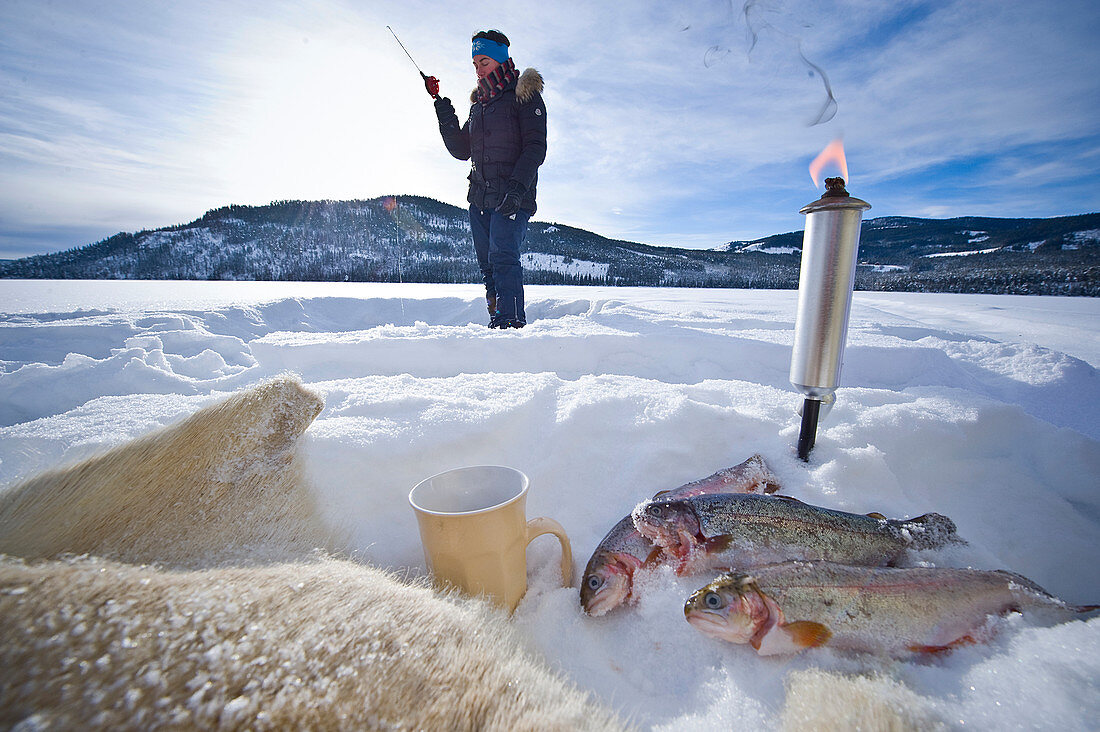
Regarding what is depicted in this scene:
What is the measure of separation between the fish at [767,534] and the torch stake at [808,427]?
0.34 metres

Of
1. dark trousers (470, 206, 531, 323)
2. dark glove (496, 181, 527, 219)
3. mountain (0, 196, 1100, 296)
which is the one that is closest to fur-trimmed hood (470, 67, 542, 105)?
dark glove (496, 181, 527, 219)

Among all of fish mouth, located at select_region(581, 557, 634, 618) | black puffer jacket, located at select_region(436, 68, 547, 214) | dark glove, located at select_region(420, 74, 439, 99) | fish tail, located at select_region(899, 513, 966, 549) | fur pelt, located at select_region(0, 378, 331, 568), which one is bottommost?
fish mouth, located at select_region(581, 557, 634, 618)

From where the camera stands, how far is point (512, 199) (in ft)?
13.0

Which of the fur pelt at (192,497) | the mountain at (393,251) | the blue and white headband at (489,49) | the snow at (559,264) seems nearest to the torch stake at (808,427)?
the fur pelt at (192,497)

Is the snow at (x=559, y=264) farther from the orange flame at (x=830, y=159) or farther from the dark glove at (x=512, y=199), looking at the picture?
the orange flame at (x=830, y=159)

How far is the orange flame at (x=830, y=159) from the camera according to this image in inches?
51.5

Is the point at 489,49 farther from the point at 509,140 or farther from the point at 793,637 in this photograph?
the point at 793,637

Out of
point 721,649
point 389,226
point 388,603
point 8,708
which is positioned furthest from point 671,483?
point 389,226

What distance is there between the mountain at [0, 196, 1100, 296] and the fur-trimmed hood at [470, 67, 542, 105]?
4487 cm

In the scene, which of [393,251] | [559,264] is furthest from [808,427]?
[393,251]

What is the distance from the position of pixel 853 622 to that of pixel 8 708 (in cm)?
114

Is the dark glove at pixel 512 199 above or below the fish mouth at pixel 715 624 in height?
above

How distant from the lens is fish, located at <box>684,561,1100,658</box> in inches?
31.6

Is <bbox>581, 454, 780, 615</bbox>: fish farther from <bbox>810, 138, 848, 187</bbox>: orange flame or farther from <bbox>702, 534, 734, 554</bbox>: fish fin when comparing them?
<bbox>810, 138, 848, 187</bbox>: orange flame
